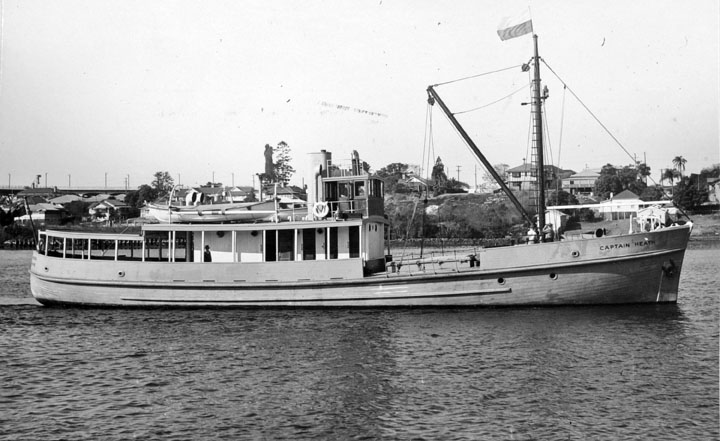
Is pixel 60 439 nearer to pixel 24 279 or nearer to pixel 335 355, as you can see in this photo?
pixel 335 355

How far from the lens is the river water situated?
12570mm

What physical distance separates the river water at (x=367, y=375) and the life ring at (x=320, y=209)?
3723 mm

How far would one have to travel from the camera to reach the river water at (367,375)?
12.6 metres

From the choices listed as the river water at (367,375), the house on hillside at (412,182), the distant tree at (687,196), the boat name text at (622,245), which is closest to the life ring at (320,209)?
the river water at (367,375)

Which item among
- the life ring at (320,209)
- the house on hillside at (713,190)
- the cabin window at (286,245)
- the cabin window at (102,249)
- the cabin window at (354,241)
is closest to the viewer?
the cabin window at (354,241)

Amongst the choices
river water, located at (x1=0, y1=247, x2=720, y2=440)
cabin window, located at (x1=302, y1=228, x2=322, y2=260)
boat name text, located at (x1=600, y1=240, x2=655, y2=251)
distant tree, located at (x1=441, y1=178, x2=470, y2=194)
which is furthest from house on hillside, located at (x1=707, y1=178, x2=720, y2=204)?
cabin window, located at (x1=302, y1=228, x2=322, y2=260)

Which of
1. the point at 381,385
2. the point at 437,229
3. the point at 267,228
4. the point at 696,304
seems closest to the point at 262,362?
the point at 381,385

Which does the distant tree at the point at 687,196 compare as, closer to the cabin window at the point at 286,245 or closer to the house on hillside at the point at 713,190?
the house on hillside at the point at 713,190

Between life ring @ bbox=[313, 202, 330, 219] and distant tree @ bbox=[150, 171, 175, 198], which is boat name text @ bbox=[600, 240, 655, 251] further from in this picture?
distant tree @ bbox=[150, 171, 175, 198]

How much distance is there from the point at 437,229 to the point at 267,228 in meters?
57.6

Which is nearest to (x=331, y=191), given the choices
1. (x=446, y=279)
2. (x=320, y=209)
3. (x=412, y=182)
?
(x=320, y=209)

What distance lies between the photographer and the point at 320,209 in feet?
82.4

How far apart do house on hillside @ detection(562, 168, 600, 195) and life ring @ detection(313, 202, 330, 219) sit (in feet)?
275

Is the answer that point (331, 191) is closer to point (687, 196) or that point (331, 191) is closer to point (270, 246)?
point (270, 246)
